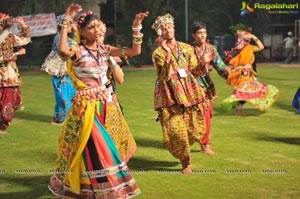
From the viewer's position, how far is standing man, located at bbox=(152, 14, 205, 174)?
729cm

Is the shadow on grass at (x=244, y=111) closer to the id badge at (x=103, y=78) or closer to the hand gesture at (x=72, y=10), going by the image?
the id badge at (x=103, y=78)

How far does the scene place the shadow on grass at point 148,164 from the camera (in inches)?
301

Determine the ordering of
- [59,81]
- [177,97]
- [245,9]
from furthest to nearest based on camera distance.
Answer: [245,9]
[59,81]
[177,97]

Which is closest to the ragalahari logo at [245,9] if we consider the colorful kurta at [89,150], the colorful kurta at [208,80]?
the colorful kurta at [208,80]

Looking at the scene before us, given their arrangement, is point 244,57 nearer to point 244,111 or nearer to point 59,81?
point 244,111

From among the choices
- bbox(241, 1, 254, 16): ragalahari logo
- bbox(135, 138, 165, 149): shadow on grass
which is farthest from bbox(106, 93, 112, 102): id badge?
bbox(241, 1, 254, 16): ragalahari logo

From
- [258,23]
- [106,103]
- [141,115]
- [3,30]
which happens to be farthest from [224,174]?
[258,23]

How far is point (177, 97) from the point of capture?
24.0 ft

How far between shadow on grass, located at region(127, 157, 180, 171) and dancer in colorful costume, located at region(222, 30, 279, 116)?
15.7ft

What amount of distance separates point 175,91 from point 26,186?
2106 millimetres

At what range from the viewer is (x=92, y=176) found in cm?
536

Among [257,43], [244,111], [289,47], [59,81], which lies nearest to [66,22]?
[59,81]

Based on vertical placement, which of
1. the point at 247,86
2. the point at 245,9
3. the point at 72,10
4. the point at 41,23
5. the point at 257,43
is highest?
the point at 245,9

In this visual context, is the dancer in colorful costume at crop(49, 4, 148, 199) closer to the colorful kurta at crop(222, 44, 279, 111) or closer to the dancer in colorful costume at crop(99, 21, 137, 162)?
the dancer in colorful costume at crop(99, 21, 137, 162)
